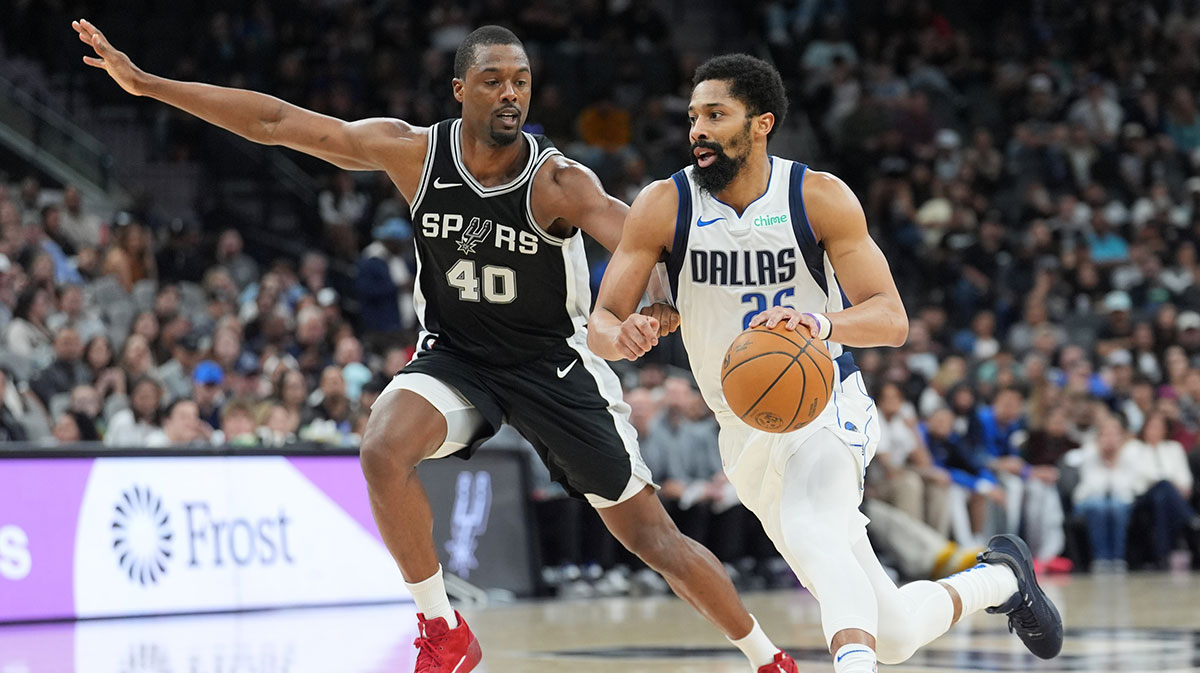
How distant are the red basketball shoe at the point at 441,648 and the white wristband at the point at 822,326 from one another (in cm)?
180

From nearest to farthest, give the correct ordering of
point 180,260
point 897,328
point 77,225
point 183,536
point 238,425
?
point 897,328 < point 183,536 < point 238,425 < point 77,225 < point 180,260

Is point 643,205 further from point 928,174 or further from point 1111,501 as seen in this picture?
point 928,174

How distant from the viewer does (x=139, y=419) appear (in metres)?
10.8

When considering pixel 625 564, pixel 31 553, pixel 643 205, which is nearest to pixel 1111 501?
pixel 625 564

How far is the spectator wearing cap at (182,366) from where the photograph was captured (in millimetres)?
11656

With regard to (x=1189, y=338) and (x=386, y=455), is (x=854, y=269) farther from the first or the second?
(x=1189, y=338)

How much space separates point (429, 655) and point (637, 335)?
1621mm

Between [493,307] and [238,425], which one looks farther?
[238,425]

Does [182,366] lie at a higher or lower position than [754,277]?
lower

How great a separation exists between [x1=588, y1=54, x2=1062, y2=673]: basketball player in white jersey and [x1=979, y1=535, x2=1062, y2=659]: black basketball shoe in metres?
0.49

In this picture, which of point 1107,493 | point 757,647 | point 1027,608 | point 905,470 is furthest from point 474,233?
point 1107,493

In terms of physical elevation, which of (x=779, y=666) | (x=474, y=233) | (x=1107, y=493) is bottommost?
(x=1107, y=493)

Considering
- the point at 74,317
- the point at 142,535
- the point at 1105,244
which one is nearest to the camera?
the point at 142,535

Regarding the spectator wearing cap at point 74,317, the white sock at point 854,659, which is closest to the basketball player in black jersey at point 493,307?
the white sock at point 854,659
